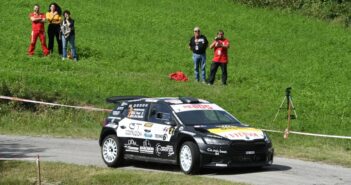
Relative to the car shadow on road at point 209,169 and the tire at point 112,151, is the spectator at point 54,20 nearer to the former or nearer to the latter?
the car shadow on road at point 209,169

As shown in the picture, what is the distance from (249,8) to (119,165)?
1342 inches

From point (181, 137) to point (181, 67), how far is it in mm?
18846

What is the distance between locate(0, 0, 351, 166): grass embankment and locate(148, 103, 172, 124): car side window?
14.2 ft

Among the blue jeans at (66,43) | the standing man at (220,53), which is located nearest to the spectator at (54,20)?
the blue jeans at (66,43)

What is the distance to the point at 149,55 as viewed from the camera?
125ft

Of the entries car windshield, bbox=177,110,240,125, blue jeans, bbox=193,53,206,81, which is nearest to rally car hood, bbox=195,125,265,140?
car windshield, bbox=177,110,240,125

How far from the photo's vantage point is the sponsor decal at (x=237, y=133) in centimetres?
1722

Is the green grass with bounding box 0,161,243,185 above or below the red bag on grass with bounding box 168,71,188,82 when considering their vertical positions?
below

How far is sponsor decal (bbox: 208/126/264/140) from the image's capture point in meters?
17.2

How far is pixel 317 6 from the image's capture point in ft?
173

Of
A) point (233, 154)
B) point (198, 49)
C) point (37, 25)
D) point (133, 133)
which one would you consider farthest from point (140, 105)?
point (37, 25)

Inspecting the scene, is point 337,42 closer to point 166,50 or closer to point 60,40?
point 166,50

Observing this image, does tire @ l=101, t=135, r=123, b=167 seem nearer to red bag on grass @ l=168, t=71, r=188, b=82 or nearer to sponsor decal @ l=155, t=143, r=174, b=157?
sponsor decal @ l=155, t=143, r=174, b=157

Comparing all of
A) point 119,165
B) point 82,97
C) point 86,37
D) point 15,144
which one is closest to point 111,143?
point 119,165
